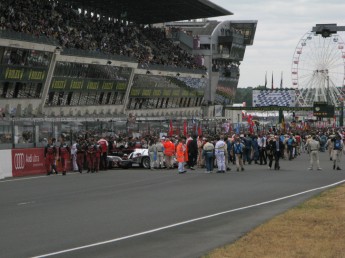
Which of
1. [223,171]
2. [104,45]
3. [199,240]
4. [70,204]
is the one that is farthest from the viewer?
[104,45]

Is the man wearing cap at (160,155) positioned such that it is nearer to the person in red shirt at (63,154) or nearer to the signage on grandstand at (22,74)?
the person in red shirt at (63,154)

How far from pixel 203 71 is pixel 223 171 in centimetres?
5534

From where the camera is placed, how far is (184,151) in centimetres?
3138

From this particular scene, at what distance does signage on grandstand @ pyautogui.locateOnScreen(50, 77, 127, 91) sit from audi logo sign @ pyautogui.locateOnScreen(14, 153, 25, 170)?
79.1 feet

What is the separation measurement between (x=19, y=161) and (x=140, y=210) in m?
14.4

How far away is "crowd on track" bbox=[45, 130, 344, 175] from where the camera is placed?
31031mm

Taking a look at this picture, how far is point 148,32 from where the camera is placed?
7844 centimetres

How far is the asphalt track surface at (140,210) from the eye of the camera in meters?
11.5

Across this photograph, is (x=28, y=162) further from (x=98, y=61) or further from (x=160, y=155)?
(x=98, y=61)

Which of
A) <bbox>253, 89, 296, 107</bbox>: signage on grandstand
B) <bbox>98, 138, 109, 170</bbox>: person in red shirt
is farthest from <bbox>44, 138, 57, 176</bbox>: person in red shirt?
<bbox>253, 89, 296, 107</bbox>: signage on grandstand

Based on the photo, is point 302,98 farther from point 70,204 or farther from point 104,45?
point 70,204

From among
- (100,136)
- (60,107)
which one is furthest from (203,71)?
(100,136)

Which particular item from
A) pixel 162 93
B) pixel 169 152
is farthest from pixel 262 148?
pixel 162 93

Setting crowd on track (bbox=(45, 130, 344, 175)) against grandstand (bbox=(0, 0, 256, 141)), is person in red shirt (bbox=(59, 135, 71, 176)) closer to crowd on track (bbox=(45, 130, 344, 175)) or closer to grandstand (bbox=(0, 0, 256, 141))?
crowd on track (bbox=(45, 130, 344, 175))
